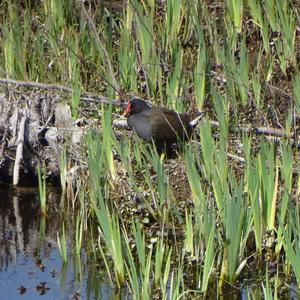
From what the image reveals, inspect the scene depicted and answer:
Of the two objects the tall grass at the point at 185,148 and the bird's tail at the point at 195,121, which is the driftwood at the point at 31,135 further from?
the bird's tail at the point at 195,121

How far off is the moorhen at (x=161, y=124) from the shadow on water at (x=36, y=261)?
0.71 metres

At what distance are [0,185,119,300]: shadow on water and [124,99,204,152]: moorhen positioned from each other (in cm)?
71

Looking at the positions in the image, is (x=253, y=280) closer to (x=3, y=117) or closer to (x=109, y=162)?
(x=109, y=162)

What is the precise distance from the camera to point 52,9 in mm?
8164

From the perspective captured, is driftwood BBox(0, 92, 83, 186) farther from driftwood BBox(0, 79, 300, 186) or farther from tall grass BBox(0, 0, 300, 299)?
tall grass BBox(0, 0, 300, 299)

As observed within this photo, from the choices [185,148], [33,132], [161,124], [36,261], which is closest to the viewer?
[36,261]

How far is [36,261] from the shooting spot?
18.7ft

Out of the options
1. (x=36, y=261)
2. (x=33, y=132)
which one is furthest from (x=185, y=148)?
(x=33, y=132)

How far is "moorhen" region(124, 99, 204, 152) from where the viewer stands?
669cm

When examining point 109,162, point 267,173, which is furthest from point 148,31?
point 267,173

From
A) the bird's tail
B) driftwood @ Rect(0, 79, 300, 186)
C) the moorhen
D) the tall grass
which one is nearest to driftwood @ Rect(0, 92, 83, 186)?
driftwood @ Rect(0, 79, 300, 186)

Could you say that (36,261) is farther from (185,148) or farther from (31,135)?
(31,135)

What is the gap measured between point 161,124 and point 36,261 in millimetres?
1466

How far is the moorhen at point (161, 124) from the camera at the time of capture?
263 inches
